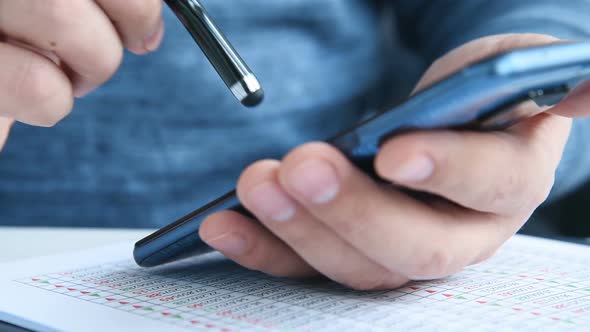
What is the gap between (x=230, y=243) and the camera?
311mm

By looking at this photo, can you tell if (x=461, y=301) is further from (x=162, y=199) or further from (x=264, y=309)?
(x=162, y=199)

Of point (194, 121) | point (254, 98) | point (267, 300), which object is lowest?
point (267, 300)

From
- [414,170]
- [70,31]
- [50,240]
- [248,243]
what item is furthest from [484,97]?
[50,240]

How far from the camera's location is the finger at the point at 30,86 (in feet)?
1.23

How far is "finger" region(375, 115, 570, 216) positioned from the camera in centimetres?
25

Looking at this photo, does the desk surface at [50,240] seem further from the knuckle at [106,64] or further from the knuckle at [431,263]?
the knuckle at [431,263]

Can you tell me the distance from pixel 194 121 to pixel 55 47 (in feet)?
1.17

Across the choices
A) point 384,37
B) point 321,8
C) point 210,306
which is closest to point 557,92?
point 210,306

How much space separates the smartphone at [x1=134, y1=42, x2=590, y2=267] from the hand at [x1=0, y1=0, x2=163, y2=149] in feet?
0.53

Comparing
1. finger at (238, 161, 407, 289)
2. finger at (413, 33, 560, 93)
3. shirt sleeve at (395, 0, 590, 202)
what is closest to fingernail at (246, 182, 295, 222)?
finger at (238, 161, 407, 289)

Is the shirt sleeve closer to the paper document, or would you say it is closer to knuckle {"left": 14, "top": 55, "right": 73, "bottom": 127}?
the paper document

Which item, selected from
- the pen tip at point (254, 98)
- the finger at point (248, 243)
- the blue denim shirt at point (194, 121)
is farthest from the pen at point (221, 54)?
the blue denim shirt at point (194, 121)

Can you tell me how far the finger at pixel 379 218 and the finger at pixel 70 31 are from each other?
193mm

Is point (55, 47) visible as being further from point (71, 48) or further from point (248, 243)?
point (248, 243)
